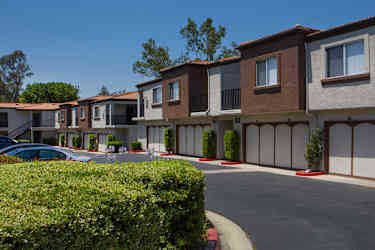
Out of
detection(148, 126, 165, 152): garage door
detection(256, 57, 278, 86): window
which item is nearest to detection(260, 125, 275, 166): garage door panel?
detection(256, 57, 278, 86): window

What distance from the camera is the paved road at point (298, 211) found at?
6.79 metres

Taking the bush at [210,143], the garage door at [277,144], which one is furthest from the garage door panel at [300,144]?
the bush at [210,143]

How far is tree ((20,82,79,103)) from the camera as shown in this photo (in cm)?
7125

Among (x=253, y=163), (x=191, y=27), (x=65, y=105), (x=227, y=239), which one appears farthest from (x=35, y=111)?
(x=227, y=239)

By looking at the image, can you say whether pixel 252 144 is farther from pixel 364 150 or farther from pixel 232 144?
pixel 364 150

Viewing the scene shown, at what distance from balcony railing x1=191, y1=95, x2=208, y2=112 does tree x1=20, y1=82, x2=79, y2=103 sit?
177 ft

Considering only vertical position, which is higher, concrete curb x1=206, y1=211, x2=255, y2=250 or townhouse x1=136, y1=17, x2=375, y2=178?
townhouse x1=136, y1=17, x2=375, y2=178

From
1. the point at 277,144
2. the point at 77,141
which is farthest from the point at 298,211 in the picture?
the point at 77,141

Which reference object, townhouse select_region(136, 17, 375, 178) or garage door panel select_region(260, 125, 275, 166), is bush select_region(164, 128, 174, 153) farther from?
garage door panel select_region(260, 125, 275, 166)

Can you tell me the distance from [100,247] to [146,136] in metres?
31.1

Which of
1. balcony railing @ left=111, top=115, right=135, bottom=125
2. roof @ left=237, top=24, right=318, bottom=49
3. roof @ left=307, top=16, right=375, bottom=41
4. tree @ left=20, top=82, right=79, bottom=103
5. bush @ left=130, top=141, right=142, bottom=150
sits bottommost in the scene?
bush @ left=130, top=141, right=142, bottom=150

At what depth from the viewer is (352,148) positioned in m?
14.8

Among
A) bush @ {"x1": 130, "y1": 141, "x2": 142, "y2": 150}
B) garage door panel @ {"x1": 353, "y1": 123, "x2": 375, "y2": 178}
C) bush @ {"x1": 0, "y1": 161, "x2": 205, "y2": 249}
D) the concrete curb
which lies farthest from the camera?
bush @ {"x1": 130, "y1": 141, "x2": 142, "y2": 150}

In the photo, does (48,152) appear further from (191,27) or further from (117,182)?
(191,27)
